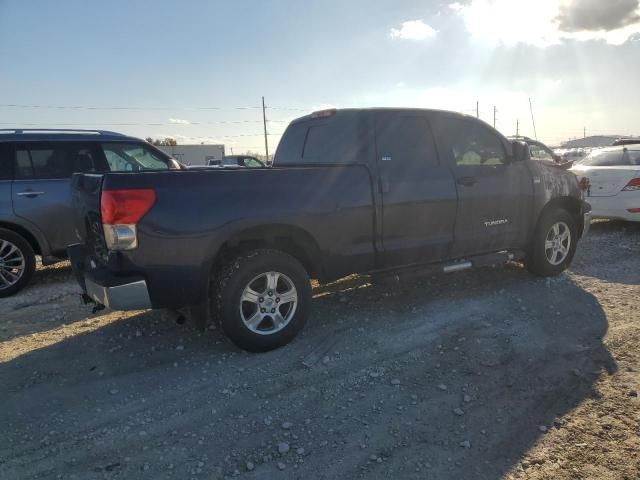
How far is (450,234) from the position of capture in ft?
15.3

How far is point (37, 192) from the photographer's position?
5.90 meters

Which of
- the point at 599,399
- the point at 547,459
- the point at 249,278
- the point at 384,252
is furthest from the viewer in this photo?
the point at 384,252

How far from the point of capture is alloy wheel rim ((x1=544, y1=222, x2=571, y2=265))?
555 centimetres

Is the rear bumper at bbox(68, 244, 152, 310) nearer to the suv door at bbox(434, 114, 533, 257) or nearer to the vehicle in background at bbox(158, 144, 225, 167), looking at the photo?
the suv door at bbox(434, 114, 533, 257)

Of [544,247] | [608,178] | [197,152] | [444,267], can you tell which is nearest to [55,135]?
[444,267]

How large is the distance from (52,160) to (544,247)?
6254mm

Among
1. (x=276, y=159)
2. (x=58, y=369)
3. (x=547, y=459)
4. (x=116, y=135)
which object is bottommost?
(x=547, y=459)

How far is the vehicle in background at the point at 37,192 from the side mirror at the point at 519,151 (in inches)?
179

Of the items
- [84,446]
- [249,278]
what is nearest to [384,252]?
[249,278]

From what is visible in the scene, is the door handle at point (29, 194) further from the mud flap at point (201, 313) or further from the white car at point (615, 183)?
the white car at point (615, 183)

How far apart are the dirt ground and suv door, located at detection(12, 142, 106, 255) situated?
1313mm

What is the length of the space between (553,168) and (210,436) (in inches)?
192

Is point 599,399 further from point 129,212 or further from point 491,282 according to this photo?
point 129,212

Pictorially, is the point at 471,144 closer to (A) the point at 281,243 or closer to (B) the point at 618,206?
(A) the point at 281,243
